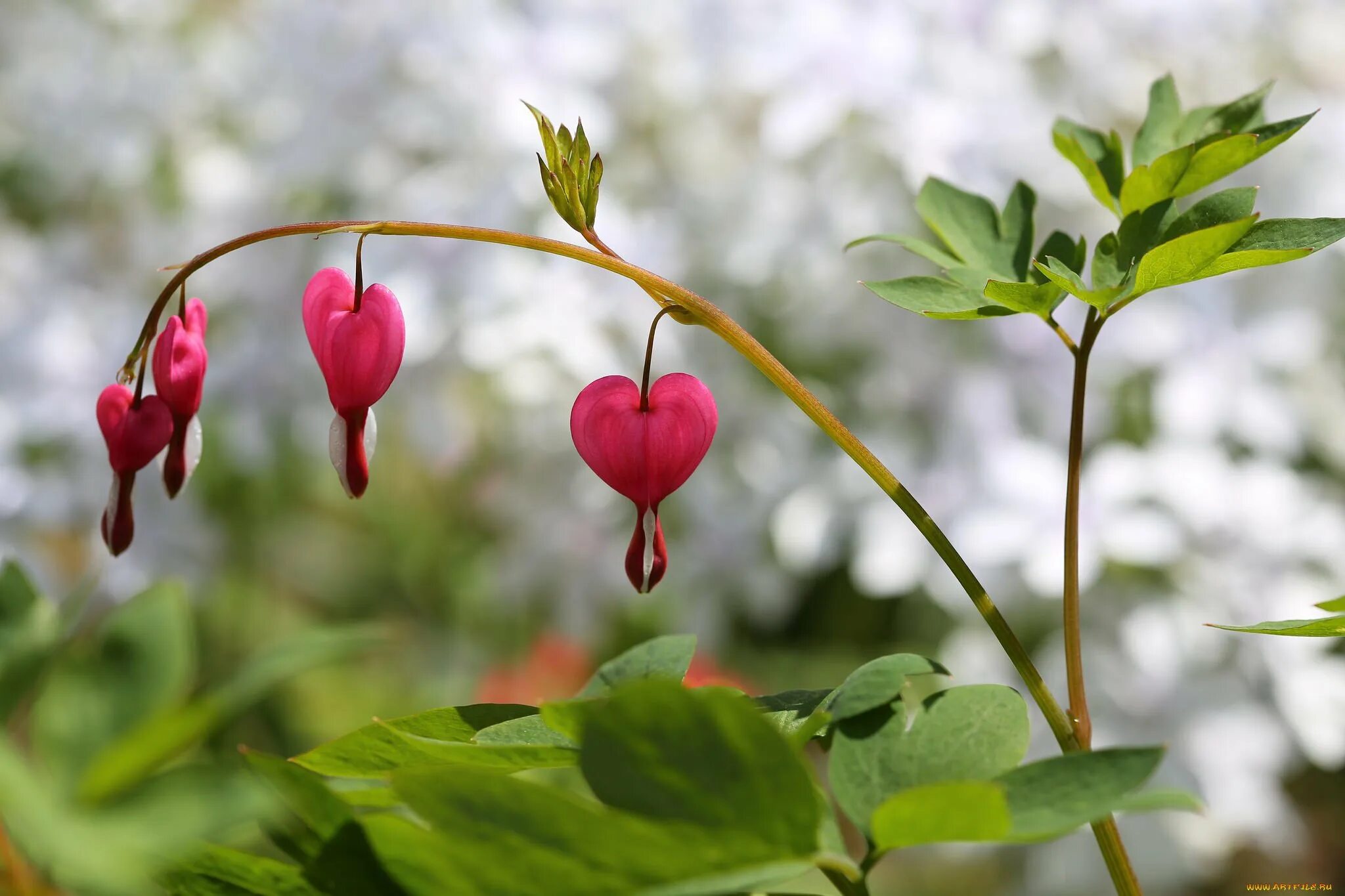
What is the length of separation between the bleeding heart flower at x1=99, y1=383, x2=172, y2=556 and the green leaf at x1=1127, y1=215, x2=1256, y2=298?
1.08 feet

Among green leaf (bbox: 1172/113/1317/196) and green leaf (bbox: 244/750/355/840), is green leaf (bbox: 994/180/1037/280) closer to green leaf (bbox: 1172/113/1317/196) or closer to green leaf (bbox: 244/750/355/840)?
green leaf (bbox: 1172/113/1317/196)

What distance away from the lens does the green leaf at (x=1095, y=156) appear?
0.43 m

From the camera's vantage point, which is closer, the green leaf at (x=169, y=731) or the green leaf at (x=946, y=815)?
the green leaf at (x=946, y=815)

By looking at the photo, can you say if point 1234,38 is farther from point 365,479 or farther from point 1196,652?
point 365,479

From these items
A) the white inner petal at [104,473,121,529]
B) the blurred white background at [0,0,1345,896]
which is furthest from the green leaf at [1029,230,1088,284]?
the blurred white background at [0,0,1345,896]

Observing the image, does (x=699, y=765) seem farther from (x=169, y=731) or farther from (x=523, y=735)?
(x=169, y=731)

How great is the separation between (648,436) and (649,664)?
3.2 inches

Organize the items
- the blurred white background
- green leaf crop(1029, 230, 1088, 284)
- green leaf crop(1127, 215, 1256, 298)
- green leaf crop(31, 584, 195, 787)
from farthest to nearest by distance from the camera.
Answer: the blurred white background < green leaf crop(31, 584, 195, 787) < green leaf crop(1029, 230, 1088, 284) < green leaf crop(1127, 215, 1256, 298)

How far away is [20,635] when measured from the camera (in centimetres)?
54

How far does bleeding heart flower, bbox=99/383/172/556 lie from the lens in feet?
1.28

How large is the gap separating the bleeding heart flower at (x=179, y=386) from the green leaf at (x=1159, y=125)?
1.18ft

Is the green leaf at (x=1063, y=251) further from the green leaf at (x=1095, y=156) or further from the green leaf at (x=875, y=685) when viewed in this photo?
the green leaf at (x=875, y=685)

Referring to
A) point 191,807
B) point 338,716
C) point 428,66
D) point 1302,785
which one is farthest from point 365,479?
point 1302,785

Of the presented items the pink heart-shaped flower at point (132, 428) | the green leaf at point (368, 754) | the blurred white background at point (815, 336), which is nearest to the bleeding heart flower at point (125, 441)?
the pink heart-shaped flower at point (132, 428)
